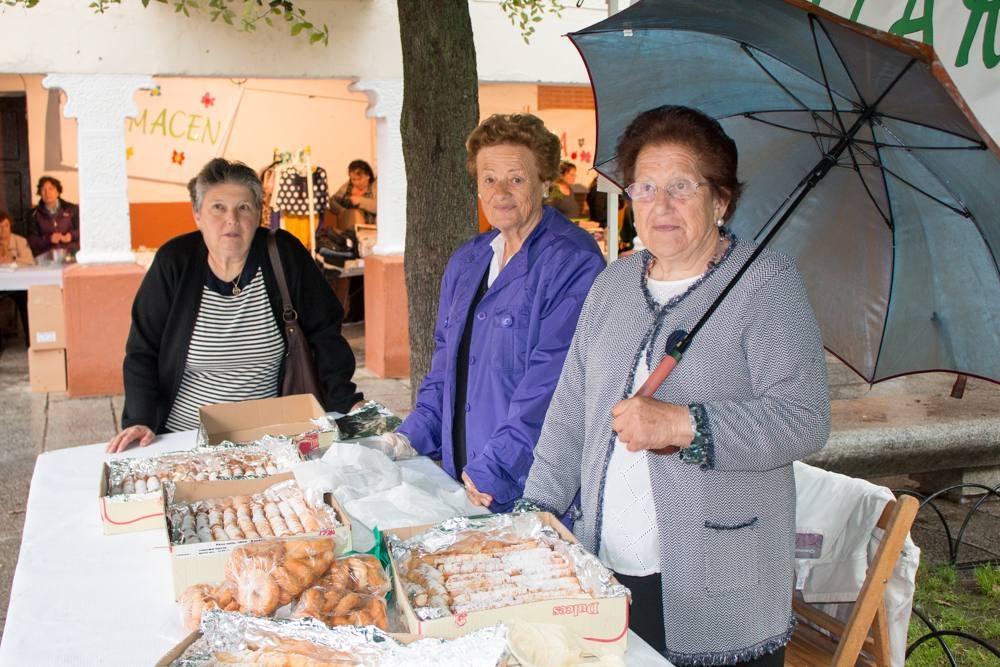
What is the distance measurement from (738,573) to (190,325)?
217cm

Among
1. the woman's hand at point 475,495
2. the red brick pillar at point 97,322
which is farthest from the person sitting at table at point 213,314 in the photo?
the red brick pillar at point 97,322

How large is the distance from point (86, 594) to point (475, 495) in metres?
1.01

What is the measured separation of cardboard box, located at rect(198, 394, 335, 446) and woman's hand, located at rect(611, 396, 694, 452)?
4.86ft

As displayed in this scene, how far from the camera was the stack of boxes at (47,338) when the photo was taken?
8.70m

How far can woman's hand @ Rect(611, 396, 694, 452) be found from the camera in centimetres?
213

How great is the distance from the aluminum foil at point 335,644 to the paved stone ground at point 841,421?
3.29 meters

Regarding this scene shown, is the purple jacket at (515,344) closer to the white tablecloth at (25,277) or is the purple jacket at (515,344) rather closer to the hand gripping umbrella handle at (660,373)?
the hand gripping umbrella handle at (660,373)

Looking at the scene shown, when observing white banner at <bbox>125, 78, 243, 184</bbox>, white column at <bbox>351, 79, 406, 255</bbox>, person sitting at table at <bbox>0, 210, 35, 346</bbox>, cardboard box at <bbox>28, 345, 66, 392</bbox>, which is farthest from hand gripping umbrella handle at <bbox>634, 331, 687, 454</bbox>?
white banner at <bbox>125, 78, 243, 184</bbox>

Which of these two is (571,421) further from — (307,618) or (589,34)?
(589,34)

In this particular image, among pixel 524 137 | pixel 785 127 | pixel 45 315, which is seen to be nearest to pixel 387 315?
pixel 45 315

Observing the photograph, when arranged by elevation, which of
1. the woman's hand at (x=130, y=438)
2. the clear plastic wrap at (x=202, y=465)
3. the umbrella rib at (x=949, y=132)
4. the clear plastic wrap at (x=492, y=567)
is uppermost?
the umbrella rib at (x=949, y=132)

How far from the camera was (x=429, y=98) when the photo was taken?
4.84m

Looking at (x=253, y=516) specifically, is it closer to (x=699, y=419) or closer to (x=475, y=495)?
(x=475, y=495)

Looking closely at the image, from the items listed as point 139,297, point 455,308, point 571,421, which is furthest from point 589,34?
point 139,297
